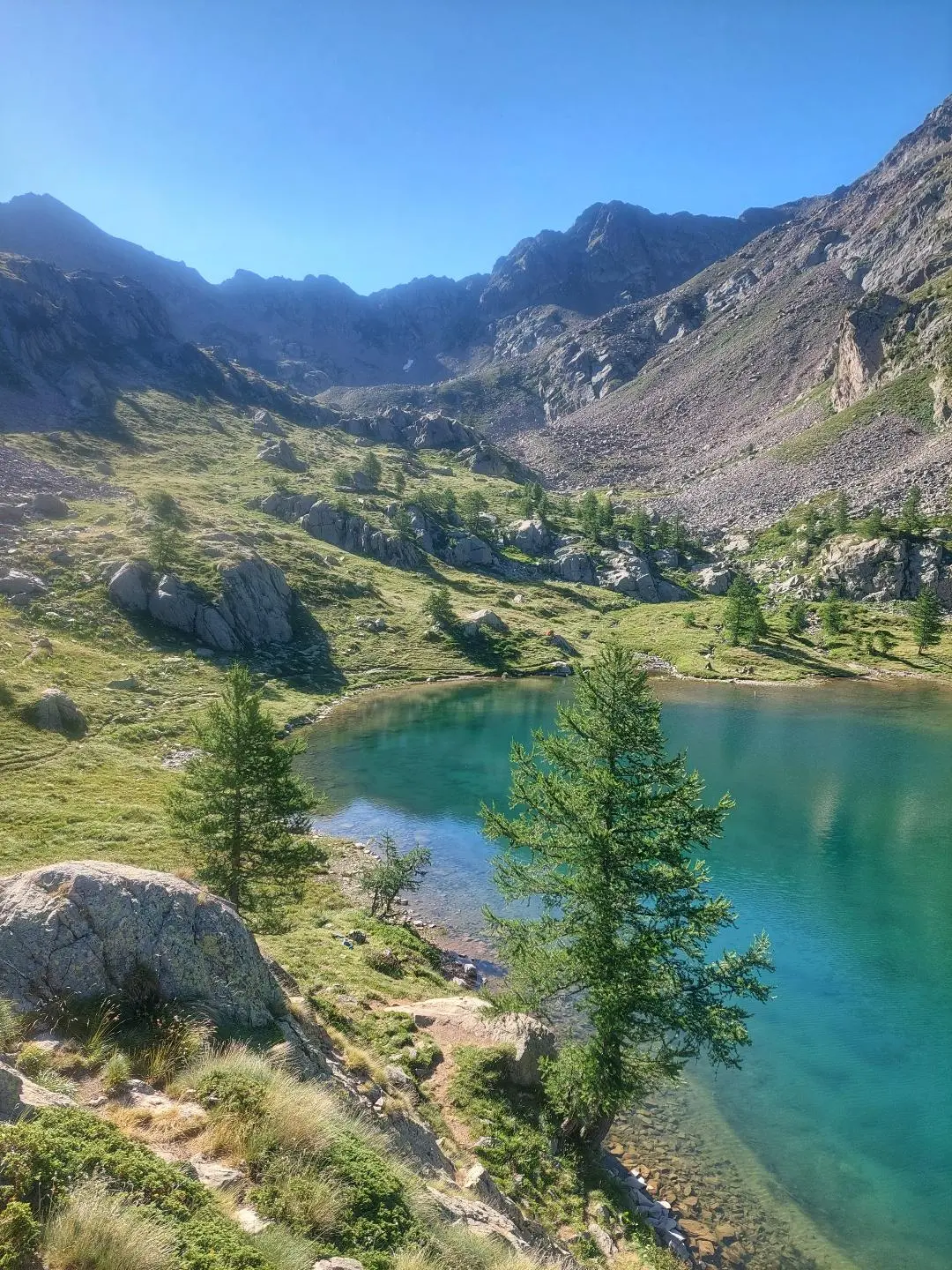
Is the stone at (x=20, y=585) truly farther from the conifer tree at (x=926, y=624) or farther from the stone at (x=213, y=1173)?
the conifer tree at (x=926, y=624)

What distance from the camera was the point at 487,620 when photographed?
10956cm

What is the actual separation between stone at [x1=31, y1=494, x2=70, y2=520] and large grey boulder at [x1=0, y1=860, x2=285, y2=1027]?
106571mm

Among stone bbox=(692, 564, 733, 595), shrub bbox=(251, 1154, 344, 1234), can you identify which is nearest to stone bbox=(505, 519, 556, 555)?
stone bbox=(692, 564, 733, 595)

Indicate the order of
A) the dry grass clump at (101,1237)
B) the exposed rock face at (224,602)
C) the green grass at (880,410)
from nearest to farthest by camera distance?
the dry grass clump at (101,1237) → the exposed rock face at (224,602) → the green grass at (880,410)

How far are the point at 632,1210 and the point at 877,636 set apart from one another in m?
114

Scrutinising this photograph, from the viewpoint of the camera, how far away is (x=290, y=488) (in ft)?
494

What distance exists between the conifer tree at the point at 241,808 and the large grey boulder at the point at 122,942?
12209 mm

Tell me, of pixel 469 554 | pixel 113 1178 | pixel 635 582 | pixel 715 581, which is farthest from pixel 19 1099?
pixel 715 581

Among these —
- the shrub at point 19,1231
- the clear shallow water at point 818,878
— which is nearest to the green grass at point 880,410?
the clear shallow water at point 818,878

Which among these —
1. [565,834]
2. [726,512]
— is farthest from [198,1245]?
[726,512]

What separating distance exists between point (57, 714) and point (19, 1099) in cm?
5172

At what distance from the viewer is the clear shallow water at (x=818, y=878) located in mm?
21344

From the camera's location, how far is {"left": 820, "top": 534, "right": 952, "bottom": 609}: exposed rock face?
120875mm

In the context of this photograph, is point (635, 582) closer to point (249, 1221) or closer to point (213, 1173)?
point (213, 1173)
